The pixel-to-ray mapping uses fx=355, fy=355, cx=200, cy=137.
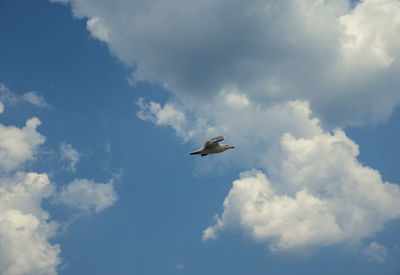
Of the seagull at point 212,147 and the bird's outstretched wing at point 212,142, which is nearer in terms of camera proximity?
the bird's outstretched wing at point 212,142

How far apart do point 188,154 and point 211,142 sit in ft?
19.7

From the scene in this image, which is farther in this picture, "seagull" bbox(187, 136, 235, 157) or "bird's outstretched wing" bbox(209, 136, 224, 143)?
"seagull" bbox(187, 136, 235, 157)

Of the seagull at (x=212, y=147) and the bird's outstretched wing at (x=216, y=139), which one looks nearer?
the bird's outstretched wing at (x=216, y=139)

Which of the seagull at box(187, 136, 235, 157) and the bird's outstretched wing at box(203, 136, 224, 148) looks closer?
the bird's outstretched wing at box(203, 136, 224, 148)

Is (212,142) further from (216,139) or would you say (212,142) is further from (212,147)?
(212,147)

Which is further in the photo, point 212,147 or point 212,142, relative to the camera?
point 212,147

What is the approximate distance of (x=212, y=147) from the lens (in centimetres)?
6900

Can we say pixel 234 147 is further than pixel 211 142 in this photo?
Yes

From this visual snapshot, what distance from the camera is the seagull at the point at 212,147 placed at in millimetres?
67750

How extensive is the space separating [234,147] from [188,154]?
980 centimetres

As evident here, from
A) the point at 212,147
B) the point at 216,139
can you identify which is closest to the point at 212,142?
the point at 216,139

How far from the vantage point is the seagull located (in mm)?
67750

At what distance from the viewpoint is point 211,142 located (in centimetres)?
6750

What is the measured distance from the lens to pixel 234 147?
7312cm
